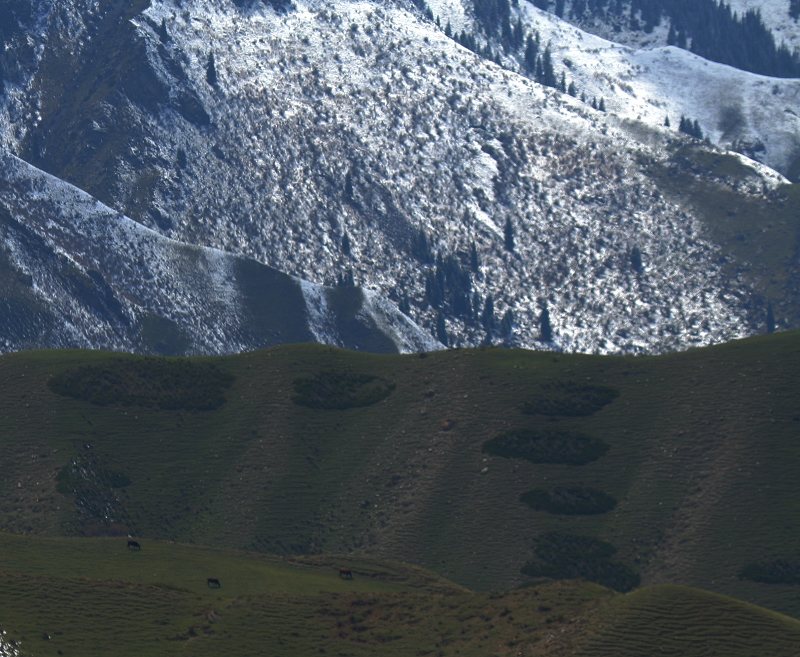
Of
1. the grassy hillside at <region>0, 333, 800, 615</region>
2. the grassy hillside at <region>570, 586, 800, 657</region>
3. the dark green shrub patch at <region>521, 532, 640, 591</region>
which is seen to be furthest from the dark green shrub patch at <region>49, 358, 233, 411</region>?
the grassy hillside at <region>570, 586, 800, 657</region>

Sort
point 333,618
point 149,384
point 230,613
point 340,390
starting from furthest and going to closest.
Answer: point 340,390, point 149,384, point 333,618, point 230,613

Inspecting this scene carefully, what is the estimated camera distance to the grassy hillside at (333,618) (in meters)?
91.2

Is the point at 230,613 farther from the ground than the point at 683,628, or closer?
closer

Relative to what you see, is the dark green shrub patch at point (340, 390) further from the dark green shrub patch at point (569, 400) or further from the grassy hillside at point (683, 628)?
the grassy hillside at point (683, 628)

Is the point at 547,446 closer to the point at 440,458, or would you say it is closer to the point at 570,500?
the point at 570,500

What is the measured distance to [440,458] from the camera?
154m

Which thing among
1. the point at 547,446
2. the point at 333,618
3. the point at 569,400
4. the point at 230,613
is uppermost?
the point at 569,400

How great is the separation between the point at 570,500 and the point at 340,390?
94.3 feet

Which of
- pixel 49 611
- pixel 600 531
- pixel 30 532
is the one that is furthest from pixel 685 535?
pixel 49 611

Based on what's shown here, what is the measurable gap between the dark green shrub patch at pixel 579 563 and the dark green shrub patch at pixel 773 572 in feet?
25.9

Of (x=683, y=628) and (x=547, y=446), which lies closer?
(x=683, y=628)

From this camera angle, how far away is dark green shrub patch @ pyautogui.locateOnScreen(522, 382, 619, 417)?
160750mm

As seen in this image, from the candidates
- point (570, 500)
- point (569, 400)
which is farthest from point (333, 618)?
point (569, 400)

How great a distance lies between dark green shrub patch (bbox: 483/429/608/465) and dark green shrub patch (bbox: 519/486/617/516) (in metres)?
4.87
